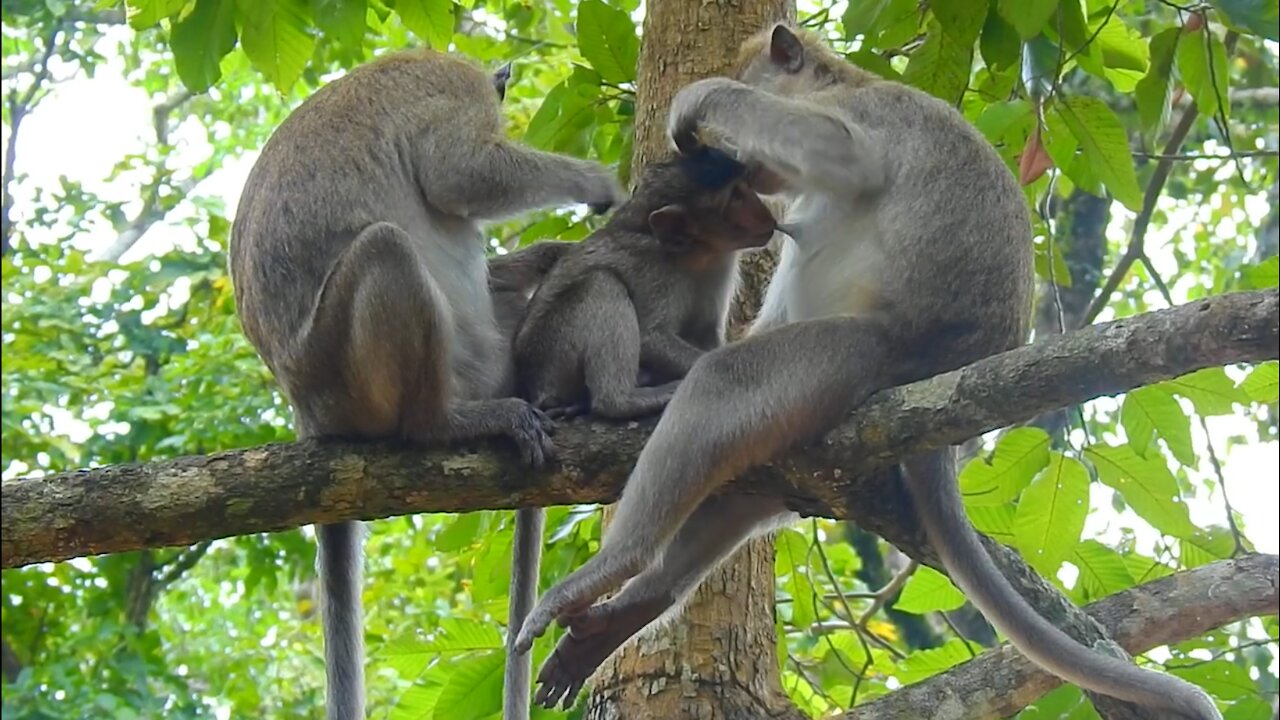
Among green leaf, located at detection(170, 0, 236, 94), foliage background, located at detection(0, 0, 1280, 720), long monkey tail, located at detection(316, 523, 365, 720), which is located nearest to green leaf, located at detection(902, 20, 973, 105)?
foliage background, located at detection(0, 0, 1280, 720)

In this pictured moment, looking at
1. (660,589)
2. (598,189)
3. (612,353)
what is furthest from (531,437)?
(598,189)

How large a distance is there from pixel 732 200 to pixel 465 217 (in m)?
0.84

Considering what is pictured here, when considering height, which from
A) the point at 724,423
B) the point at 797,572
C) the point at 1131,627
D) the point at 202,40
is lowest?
the point at 1131,627

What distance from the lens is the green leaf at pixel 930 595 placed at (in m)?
4.83

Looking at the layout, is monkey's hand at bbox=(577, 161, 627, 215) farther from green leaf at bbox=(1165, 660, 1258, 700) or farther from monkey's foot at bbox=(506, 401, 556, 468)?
green leaf at bbox=(1165, 660, 1258, 700)

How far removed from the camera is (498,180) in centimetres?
456

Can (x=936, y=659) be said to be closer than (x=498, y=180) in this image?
No

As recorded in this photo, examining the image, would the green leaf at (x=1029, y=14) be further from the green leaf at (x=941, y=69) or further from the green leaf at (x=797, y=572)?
the green leaf at (x=797, y=572)

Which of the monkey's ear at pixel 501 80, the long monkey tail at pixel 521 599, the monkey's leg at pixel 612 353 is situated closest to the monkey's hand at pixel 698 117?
the monkey's leg at pixel 612 353

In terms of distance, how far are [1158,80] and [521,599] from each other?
2496 mm

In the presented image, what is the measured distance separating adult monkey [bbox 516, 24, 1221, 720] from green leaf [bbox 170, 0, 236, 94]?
4.59 feet

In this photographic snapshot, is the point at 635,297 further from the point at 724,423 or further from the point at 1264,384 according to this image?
the point at 1264,384

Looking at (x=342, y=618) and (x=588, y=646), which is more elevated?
(x=342, y=618)

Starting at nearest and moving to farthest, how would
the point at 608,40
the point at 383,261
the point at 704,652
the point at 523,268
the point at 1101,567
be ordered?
the point at 383,261, the point at 704,652, the point at 1101,567, the point at 523,268, the point at 608,40
